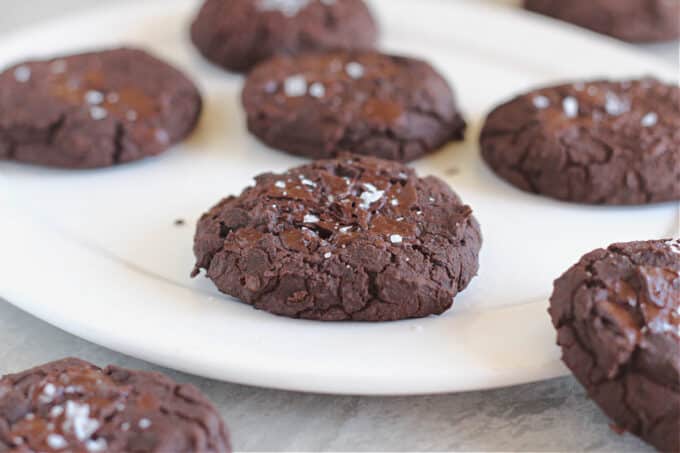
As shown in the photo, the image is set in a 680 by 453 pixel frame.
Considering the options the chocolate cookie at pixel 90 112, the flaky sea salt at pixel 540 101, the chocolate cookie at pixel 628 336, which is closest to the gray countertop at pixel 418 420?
the chocolate cookie at pixel 628 336

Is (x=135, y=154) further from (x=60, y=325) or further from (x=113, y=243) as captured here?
(x=60, y=325)

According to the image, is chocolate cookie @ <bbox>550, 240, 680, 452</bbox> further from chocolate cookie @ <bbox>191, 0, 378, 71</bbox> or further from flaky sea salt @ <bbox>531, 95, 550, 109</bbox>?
chocolate cookie @ <bbox>191, 0, 378, 71</bbox>

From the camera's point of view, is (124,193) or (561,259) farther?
(124,193)

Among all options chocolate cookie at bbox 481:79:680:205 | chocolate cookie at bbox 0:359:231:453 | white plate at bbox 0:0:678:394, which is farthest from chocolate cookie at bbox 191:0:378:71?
chocolate cookie at bbox 0:359:231:453

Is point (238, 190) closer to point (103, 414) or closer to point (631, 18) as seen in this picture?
point (103, 414)

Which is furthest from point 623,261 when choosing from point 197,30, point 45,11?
point 45,11
